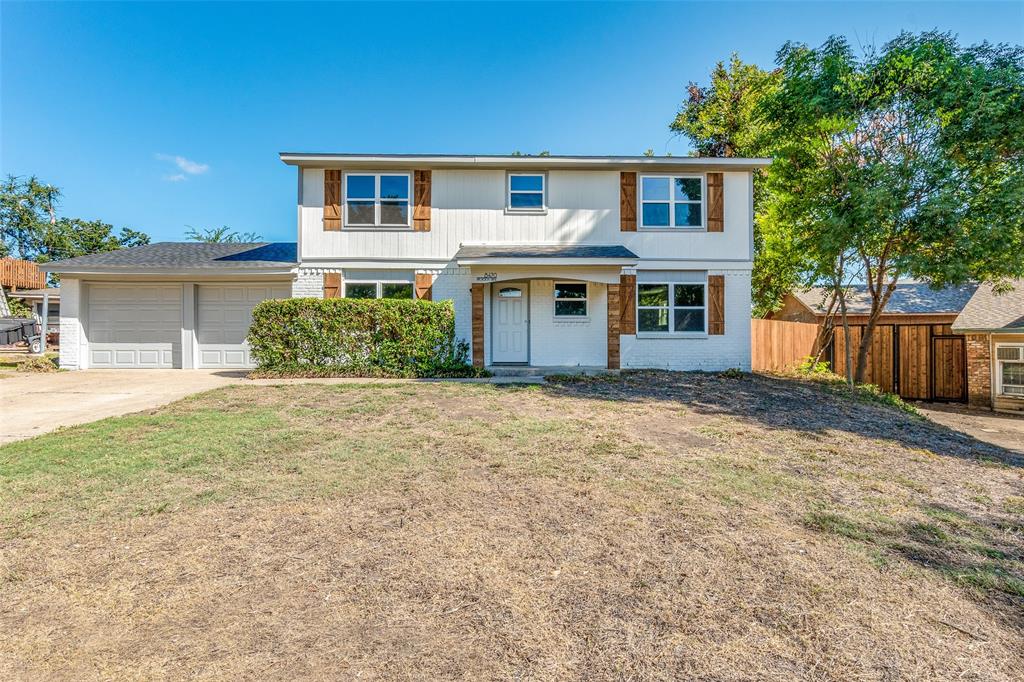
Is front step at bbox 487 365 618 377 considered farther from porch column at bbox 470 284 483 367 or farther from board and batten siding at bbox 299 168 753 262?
board and batten siding at bbox 299 168 753 262

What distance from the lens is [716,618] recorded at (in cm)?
224

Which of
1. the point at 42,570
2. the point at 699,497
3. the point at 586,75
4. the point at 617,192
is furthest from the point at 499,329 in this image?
the point at 42,570

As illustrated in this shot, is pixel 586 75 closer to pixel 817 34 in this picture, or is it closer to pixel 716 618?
pixel 817 34

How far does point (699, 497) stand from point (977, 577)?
1555 mm

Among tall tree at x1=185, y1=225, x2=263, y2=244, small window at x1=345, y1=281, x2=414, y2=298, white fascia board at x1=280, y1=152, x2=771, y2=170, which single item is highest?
tall tree at x1=185, y1=225, x2=263, y2=244

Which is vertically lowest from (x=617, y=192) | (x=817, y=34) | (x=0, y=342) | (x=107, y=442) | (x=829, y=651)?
(x=829, y=651)

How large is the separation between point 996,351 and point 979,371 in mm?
665

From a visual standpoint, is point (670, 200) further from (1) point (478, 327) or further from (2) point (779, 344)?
(1) point (478, 327)

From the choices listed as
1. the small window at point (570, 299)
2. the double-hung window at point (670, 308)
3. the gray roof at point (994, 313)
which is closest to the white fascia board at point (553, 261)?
the small window at point (570, 299)

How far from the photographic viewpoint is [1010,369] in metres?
12.5

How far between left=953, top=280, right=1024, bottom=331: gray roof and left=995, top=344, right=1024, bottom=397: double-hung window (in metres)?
0.62

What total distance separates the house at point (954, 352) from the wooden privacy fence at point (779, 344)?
2.74 ft

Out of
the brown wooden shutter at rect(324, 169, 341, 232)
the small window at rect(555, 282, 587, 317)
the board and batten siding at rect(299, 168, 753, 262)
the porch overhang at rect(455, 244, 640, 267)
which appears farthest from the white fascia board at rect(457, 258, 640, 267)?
the brown wooden shutter at rect(324, 169, 341, 232)

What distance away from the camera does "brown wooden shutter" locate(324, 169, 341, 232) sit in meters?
11.9
